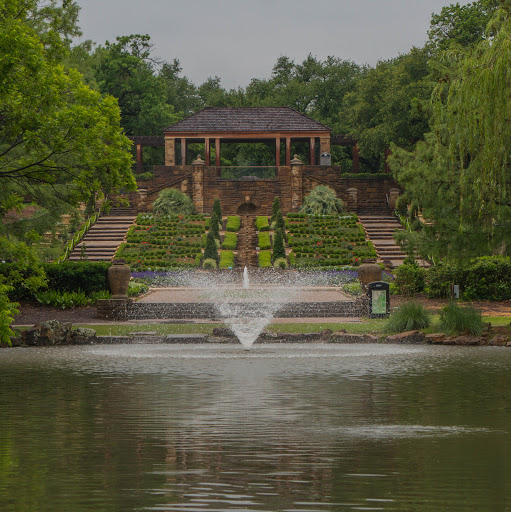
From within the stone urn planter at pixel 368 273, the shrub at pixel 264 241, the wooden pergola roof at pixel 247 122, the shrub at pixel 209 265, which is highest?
the wooden pergola roof at pixel 247 122

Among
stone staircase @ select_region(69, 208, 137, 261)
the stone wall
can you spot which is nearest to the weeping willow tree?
stone staircase @ select_region(69, 208, 137, 261)

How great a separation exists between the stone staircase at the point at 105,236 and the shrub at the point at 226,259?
5722 millimetres

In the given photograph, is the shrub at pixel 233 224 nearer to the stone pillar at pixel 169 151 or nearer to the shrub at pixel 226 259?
the shrub at pixel 226 259

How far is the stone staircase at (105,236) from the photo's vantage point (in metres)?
43.8

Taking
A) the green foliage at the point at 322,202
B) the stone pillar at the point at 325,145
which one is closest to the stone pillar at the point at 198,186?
the green foliage at the point at 322,202

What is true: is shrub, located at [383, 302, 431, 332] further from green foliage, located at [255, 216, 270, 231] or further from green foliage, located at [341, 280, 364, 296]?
green foliage, located at [255, 216, 270, 231]

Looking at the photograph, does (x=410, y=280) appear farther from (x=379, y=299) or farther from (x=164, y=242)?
(x=164, y=242)

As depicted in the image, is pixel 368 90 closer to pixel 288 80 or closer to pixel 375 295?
pixel 288 80

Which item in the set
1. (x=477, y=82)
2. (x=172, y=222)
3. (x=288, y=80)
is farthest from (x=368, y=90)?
(x=477, y=82)

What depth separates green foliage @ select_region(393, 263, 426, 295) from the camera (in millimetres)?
31058

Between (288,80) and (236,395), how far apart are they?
77.1 meters

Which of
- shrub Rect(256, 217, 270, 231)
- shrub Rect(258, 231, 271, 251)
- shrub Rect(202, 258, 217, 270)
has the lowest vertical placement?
shrub Rect(202, 258, 217, 270)

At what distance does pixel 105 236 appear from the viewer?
158 ft

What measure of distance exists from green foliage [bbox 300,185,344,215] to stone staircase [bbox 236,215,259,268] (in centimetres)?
472
